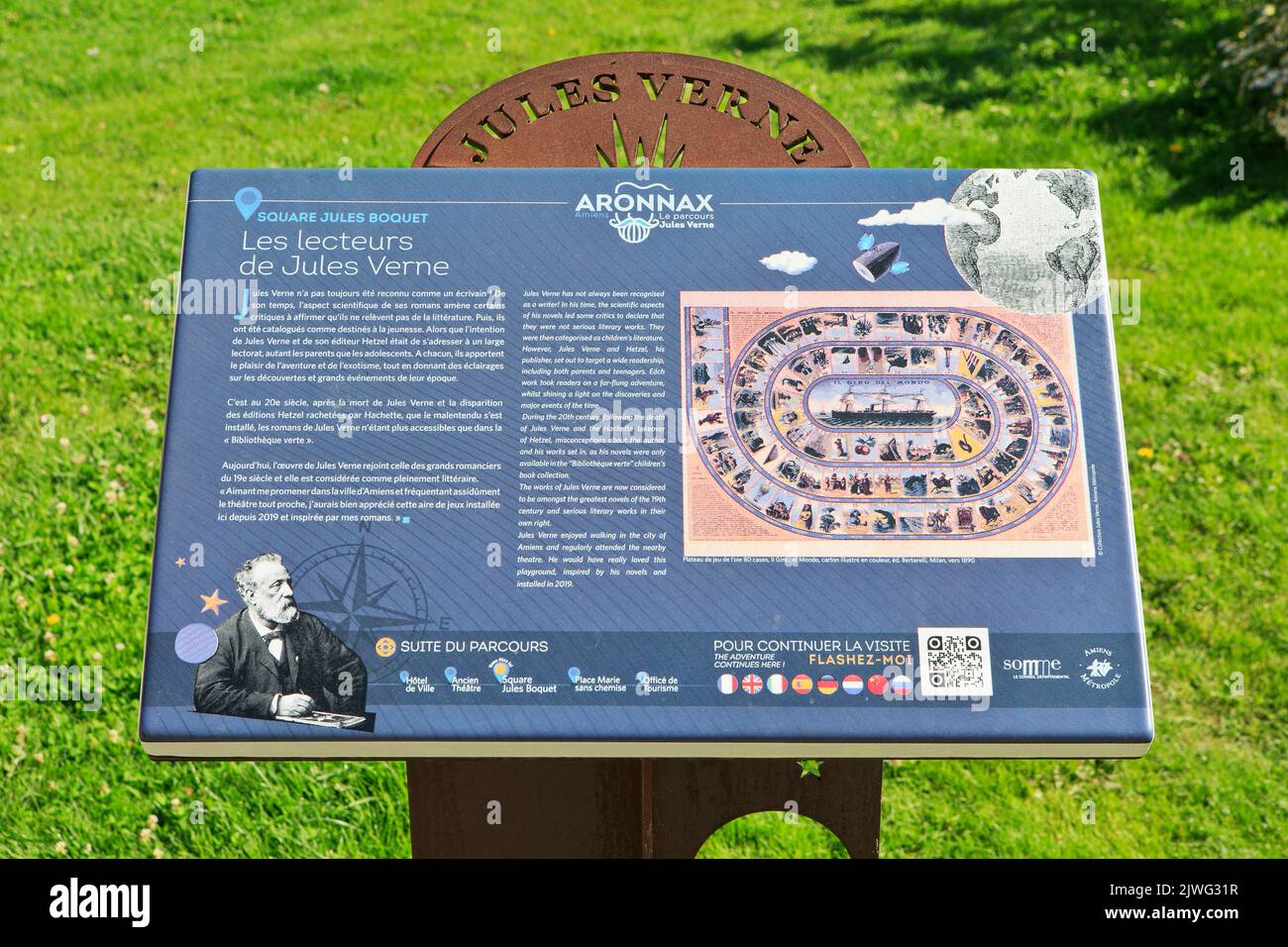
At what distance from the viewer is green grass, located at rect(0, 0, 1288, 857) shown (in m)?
3.24

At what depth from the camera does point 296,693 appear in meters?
1.85

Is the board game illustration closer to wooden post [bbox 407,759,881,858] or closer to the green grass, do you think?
wooden post [bbox 407,759,881,858]

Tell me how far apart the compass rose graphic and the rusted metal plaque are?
3.42 feet

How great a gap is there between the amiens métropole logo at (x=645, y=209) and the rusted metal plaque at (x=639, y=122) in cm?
40

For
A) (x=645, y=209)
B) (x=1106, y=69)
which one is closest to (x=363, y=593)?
(x=645, y=209)

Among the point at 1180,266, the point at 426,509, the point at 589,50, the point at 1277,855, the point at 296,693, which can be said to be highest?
the point at 589,50

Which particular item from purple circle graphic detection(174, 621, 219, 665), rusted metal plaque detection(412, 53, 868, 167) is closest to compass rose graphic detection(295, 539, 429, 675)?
purple circle graphic detection(174, 621, 219, 665)

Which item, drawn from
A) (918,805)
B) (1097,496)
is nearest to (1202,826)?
(918,805)

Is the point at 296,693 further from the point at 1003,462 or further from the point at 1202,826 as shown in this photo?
the point at 1202,826

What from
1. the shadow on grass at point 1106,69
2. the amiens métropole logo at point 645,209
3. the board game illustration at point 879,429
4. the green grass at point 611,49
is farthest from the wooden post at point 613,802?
the shadow on grass at point 1106,69

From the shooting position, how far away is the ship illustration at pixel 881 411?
78.8 inches

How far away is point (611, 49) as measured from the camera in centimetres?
611

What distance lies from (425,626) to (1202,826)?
243cm

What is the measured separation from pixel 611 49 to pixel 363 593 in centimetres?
488
